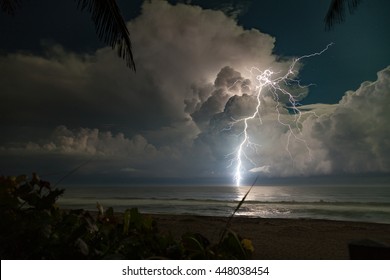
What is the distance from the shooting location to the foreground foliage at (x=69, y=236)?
840mm

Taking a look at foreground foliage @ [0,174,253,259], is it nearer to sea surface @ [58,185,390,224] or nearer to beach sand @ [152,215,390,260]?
beach sand @ [152,215,390,260]

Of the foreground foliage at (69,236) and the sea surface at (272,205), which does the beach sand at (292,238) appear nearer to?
the foreground foliage at (69,236)

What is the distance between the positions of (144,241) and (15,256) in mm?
382

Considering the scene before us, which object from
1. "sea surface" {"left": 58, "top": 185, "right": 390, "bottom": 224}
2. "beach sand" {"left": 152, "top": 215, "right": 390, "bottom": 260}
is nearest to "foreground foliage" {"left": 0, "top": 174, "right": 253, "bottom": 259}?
"beach sand" {"left": 152, "top": 215, "right": 390, "bottom": 260}

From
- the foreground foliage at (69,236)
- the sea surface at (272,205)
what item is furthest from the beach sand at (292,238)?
the sea surface at (272,205)

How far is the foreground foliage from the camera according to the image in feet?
2.76

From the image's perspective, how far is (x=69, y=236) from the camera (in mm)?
916

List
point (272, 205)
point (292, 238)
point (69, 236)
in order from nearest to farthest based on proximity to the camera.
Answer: point (69, 236) < point (292, 238) < point (272, 205)

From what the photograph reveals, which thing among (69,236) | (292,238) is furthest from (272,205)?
(69,236)

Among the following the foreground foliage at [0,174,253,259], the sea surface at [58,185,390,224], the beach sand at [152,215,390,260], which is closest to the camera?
the foreground foliage at [0,174,253,259]

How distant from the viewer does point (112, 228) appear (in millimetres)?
1164

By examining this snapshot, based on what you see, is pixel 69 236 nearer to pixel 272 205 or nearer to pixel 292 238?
pixel 292 238
